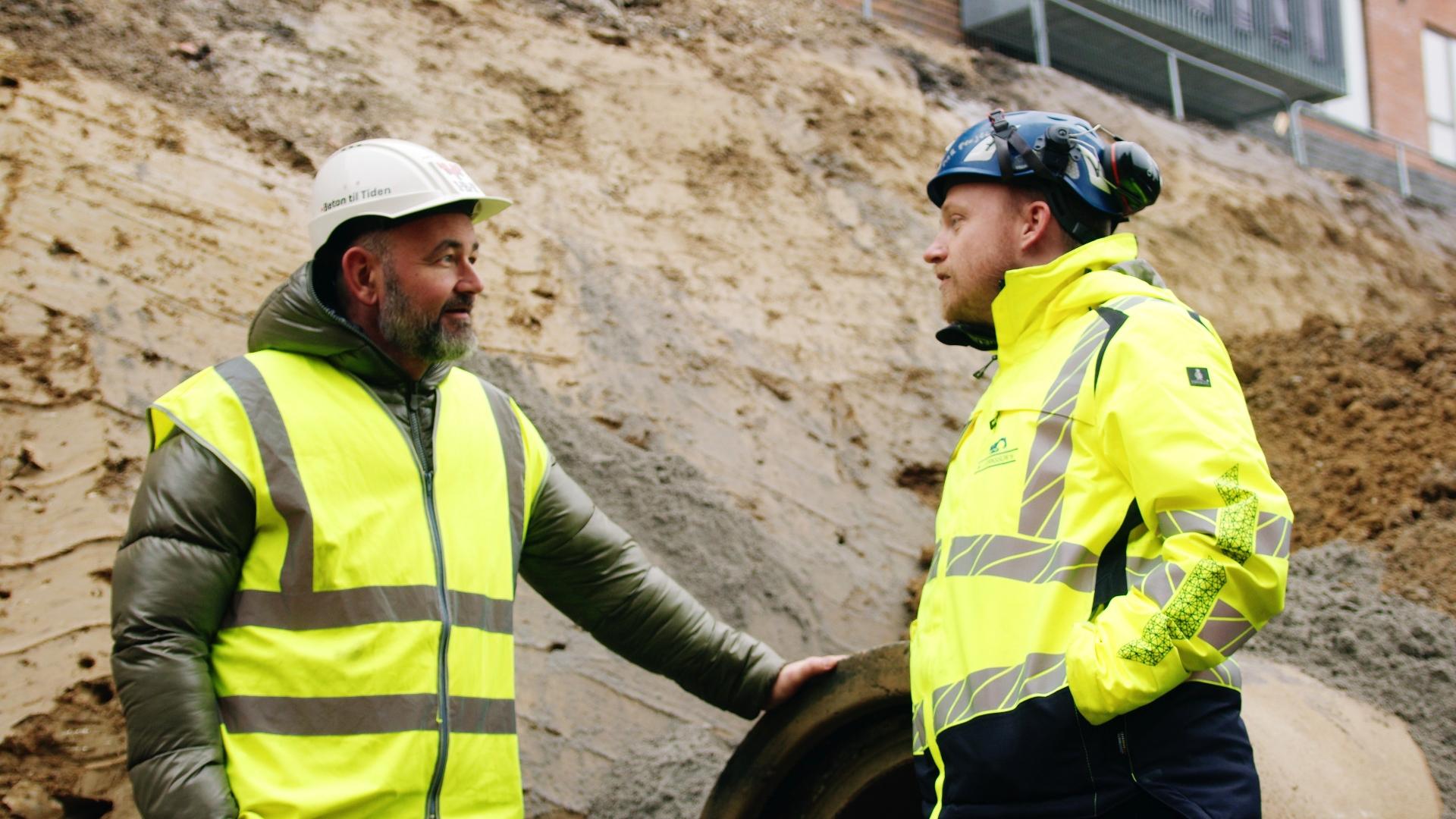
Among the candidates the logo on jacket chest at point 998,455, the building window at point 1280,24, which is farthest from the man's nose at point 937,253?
the building window at point 1280,24

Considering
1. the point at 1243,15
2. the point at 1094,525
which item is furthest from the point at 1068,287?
the point at 1243,15

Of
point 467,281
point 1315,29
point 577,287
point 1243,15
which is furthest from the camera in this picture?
point 1315,29

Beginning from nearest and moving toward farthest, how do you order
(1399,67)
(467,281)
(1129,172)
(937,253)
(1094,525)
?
(1094,525) → (1129,172) → (937,253) → (467,281) → (1399,67)

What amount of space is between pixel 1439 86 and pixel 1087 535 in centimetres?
2479

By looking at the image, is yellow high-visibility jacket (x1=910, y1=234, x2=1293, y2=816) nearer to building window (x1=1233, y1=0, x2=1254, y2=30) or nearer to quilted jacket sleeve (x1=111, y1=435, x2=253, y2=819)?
quilted jacket sleeve (x1=111, y1=435, x2=253, y2=819)

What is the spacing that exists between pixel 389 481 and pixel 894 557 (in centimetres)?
382

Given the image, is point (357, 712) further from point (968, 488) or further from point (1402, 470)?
point (1402, 470)

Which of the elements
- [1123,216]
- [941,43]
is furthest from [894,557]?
[941,43]

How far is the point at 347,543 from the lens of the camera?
9.49 ft

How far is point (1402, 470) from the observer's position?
646 centimetres

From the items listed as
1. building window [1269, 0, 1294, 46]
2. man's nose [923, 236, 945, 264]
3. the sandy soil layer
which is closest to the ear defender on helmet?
man's nose [923, 236, 945, 264]

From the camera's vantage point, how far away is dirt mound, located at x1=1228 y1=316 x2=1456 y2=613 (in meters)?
5.65

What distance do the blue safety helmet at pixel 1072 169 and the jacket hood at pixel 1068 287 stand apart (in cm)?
9

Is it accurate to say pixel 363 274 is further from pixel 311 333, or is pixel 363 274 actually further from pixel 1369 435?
pixel 1369 435
